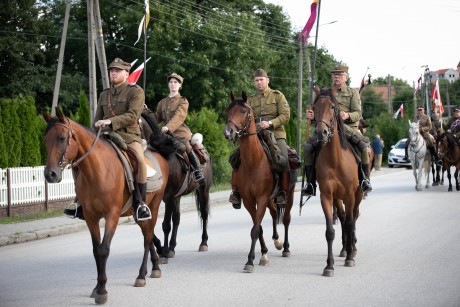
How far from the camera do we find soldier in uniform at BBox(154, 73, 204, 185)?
11547mm

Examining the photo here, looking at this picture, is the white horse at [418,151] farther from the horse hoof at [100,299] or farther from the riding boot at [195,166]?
the horse hoof at [100,299]

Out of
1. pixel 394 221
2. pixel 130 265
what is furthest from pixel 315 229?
pixel 130 265

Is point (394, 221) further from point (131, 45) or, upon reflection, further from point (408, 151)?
point (131, 45)

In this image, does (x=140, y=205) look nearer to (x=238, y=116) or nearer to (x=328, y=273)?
(x=238, y=116)

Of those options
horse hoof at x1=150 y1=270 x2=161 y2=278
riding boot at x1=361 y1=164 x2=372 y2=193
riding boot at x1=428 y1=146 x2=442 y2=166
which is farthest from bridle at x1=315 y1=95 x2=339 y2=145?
riding boot at x1=428 y1=146 x2=442 y2=166

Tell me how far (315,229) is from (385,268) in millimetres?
4705

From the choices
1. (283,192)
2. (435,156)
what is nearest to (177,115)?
(283,192)

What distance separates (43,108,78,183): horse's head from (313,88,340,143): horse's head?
340cm

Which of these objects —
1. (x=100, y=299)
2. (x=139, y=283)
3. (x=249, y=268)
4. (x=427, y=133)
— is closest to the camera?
(x=100, y=299)

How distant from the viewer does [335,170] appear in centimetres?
1016

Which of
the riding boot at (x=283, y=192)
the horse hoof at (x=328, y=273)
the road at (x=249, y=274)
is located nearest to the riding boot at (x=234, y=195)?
the riding boot at (x=283, y=192)

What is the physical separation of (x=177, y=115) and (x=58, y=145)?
12.8 feet

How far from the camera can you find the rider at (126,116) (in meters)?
8.98

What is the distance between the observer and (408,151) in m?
26.3
